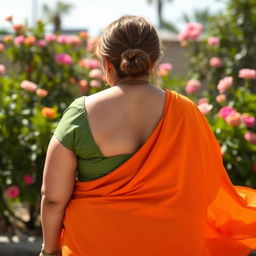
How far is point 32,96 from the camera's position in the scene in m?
5.54

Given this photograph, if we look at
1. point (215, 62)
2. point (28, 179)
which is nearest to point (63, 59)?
point (28, 179)

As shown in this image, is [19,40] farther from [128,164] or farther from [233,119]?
[128,164]

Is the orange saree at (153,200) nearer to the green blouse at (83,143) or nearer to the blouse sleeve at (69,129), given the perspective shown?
the green blouse at (83,143)

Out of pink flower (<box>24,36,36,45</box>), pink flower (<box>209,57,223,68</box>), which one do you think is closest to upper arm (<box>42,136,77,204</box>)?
pink flower (<box>24,36,36,45</box>)

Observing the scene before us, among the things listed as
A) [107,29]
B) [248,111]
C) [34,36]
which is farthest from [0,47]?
[107,29]

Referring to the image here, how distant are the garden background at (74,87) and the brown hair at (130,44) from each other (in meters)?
1.80

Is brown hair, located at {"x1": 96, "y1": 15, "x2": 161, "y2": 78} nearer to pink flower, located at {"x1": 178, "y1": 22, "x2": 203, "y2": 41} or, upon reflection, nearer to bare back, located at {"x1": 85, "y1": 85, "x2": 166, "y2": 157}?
bare back, located at {"x1": 85, "y1": 85, "x2": 166, "y2": 157}

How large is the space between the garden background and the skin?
5.88 ft

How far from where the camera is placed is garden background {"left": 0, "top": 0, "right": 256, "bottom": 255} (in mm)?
4930

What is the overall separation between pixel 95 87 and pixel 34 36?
36.4 inches

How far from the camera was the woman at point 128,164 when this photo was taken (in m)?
2.54

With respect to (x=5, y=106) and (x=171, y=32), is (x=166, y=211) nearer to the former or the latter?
(x=5, y=106)

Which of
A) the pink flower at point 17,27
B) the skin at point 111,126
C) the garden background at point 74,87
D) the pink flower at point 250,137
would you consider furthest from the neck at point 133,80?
the pink flower at point 17,27

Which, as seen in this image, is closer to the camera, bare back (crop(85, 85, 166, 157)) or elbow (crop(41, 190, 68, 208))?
bare back (crop(85, 85, 166, 157))
